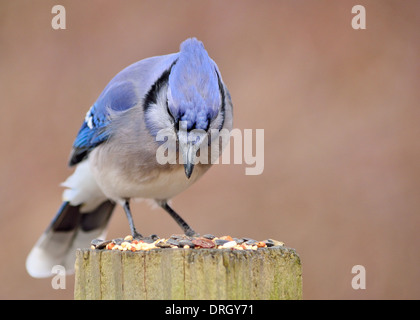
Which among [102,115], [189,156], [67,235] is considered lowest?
[67,235]

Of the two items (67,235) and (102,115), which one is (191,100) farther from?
(67,235)

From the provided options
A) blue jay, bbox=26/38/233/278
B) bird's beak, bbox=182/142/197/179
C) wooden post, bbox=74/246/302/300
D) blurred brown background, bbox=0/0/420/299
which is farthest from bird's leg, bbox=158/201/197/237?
→ blurred brown background, bbox=0/0/420/299

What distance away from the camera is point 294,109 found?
4.63 metres

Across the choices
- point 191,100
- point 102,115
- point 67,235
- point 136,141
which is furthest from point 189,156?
point 67,235

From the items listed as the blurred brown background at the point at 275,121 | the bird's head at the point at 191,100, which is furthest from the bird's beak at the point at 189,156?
the blurred brown background at the point at 275,121

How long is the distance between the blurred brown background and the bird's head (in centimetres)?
202

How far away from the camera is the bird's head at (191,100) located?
6.93 feet

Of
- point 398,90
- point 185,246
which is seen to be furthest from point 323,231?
point 185,246

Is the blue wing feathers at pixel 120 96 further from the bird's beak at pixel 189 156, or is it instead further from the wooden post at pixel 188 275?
the wooden post at pixel 188 275

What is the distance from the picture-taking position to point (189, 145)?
218cm

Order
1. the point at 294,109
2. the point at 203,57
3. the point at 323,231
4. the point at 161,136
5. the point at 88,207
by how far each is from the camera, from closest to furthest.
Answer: the point at 203,57, the point at 161,136, the point at 88,207, the point at 323,231, the point at 294,109

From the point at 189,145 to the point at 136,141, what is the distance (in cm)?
42
